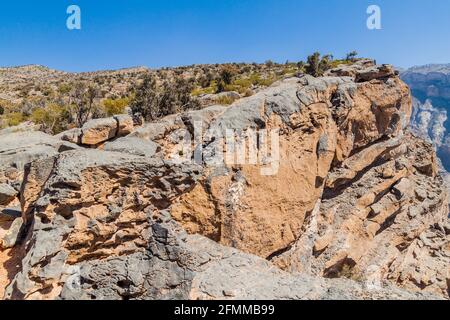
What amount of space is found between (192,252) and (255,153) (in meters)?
3.36

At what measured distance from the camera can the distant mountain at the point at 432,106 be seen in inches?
6196

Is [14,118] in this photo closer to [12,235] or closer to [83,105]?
[83,105]

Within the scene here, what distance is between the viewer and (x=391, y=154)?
14305mm

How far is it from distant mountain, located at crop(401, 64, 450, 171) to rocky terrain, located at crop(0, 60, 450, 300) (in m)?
159

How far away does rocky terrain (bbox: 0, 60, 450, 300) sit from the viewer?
5.93 m

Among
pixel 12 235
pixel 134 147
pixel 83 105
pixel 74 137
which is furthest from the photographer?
pixel 83 105

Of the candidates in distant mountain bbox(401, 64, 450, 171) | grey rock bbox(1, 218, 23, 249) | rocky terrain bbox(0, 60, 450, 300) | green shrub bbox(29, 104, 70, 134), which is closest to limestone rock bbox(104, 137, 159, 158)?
rocky terrain bbox(0, 60, 450, 300)

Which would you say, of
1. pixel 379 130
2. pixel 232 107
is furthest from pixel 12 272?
pixel 379 130

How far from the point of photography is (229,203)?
7891 mm

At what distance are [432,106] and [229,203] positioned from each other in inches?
8114

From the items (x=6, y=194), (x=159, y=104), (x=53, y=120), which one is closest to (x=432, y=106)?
(x=159, y=104)

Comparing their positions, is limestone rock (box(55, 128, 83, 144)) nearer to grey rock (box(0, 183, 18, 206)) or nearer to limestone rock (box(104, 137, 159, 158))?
limestone rock (box(104, 137, 159, 158))

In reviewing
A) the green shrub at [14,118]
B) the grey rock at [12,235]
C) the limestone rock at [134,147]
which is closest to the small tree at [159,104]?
the limestone rock at [134,147]
